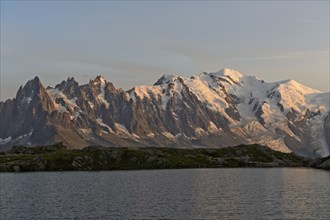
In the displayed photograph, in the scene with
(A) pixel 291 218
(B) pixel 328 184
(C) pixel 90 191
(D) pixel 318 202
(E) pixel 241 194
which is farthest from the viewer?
(B) pixel 328 184

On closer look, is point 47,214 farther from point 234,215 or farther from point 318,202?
point 318,202

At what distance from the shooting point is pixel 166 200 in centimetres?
12250

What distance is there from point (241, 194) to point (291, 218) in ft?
130

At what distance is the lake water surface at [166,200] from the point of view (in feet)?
332

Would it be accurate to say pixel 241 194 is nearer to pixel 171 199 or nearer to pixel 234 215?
pixel 171 199

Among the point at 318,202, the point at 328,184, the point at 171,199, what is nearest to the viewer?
the point at 318,202

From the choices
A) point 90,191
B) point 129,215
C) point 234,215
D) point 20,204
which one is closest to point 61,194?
point 90,191

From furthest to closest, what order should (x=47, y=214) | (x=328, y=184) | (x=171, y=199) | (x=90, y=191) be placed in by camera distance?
(x=328, y=184)
(x=90, y=191)
(x=171, y=199)
(x=47, y=214)

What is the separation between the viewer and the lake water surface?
10131 cm

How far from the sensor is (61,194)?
454 feet

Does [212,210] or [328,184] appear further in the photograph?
[328,184]

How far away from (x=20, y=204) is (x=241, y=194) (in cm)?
5772

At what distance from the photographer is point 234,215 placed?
99.5 m

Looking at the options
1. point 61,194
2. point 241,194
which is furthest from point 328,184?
point 61,194
